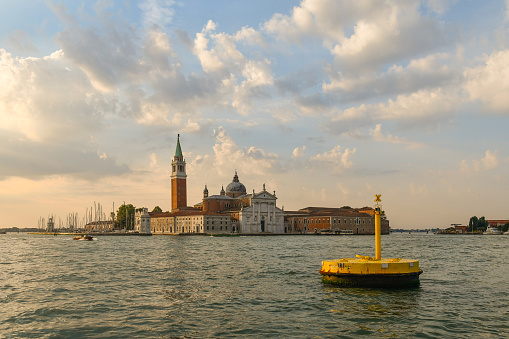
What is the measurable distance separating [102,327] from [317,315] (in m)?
7.50

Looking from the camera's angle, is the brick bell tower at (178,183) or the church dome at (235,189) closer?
the brick bell tower at (178,183)

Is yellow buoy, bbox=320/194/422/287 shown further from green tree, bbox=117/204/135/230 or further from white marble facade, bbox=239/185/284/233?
green tree, bbox=117/204/135/230

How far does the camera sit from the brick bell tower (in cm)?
16125

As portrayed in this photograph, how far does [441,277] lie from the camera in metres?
28.7

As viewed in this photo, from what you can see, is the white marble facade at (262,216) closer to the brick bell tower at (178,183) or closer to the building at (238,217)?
the building at (238,217)

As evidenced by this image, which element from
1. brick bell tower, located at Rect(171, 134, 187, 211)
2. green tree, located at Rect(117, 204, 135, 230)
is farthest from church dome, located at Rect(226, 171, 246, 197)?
green tree, located at Rect(117, 204, 135, 230)

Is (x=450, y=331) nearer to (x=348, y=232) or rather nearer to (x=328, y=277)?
(x=328, y=277)

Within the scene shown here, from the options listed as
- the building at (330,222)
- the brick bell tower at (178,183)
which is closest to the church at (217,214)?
the brick bell tower at (178,183)

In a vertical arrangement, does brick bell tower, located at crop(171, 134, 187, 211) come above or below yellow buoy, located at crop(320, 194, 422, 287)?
above

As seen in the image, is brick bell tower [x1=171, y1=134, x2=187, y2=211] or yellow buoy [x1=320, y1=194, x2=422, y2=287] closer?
yellow buoy [x1=320, y1=194, x2=422, y2=287]

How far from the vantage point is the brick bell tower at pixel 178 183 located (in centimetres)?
16125

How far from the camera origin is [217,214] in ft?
→ 474

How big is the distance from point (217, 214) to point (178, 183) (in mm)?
24144

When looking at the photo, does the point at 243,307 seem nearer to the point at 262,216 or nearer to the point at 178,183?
the point at 262,216
